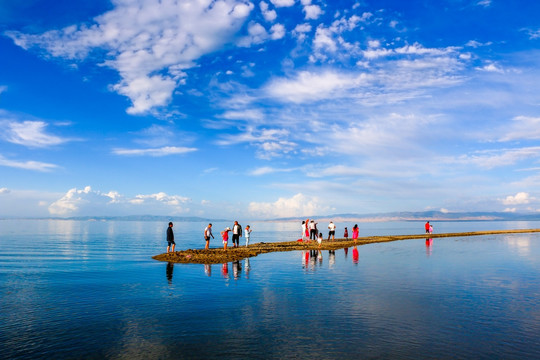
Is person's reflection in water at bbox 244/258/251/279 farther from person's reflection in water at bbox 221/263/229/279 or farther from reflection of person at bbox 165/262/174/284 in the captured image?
reflection of person at bbox 165/262/174/284

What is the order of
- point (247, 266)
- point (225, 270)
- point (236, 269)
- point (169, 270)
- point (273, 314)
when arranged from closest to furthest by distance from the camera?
point (273, 314) < point (225, 270) < point (169, 270) < point (236, 269) < point (247, 266)

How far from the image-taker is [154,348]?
11367 millimetres

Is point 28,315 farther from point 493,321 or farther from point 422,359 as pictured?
point 493,321

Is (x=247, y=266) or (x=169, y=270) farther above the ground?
(x=169, y=270)

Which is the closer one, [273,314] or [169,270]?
[273,314]

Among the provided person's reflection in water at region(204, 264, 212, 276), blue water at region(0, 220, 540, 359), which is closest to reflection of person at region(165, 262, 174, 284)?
blue water at region(0, 220, 540, 359)

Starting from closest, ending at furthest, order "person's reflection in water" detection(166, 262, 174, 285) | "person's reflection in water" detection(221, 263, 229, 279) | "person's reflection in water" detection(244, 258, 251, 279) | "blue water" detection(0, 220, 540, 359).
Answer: "blue water" detection(0, 220, 540, 359) → "person's reflection in water" detection(166, 262, 174, 285) → "person's reflection in water" detection(221, 263, 229, 279) → "person's reflection in water" detection(244, 258, 251, 279)

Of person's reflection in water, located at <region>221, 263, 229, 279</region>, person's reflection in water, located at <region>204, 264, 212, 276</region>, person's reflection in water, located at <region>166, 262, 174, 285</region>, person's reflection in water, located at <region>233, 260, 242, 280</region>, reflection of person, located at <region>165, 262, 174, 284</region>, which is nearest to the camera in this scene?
person's reflection in water, located at <region>166, 262, 174, 285</region>

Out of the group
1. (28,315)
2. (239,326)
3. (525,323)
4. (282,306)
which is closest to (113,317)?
(28,315)

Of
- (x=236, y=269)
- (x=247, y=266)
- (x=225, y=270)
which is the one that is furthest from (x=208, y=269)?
(x=247, y=266)

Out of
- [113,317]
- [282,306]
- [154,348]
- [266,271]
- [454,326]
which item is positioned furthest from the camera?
[266,271]

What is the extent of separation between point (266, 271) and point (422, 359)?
55.4 feet

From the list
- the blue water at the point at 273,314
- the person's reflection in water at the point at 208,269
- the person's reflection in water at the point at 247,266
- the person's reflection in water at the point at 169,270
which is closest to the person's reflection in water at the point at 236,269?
the blue water at the point at 273,314

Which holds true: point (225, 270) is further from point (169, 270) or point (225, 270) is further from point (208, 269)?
point (169, 270)
